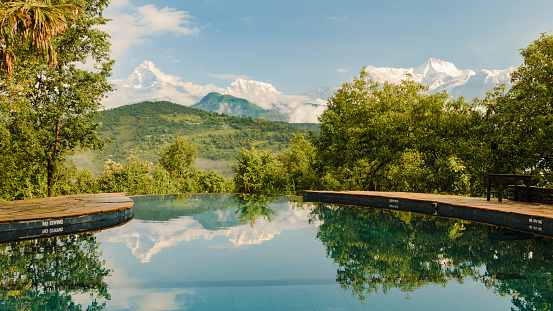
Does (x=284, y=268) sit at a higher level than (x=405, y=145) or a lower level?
lower

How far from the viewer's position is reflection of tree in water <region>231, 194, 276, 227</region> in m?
9.69

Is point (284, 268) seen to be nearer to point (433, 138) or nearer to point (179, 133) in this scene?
point (433, 138)

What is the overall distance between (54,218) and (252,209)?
5715 millimetres

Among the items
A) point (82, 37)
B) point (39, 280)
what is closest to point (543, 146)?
point (39, 280)

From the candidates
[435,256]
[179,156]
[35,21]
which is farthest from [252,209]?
[179,156]

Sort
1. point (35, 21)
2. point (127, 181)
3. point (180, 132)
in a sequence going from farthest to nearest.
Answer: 1. point (180, 132)
2. point (127, 181)
3. point (35, 21)

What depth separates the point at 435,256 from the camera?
5703mm

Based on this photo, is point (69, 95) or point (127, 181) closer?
point (69, 95)

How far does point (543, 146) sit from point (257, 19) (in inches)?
1611

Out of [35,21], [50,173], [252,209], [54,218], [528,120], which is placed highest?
[35,21]

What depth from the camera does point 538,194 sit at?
360 inches

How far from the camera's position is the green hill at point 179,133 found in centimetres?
6059

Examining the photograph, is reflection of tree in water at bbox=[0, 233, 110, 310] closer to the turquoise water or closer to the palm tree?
the turquoise water

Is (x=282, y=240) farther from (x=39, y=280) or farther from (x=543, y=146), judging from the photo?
(x=543, y=146)
